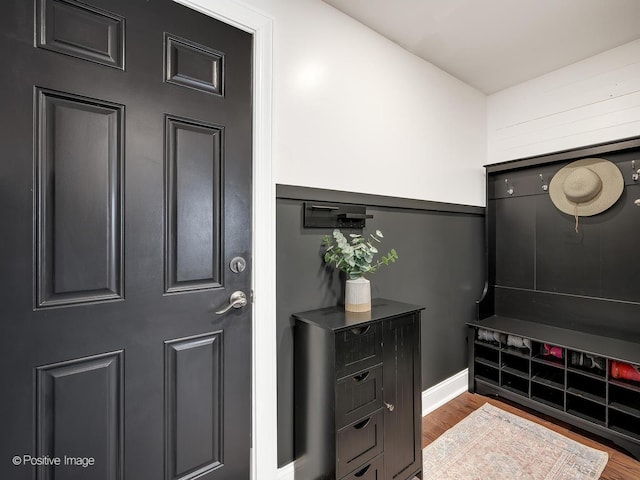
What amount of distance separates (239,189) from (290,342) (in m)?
0.83

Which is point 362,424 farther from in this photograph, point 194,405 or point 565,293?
point 565,293

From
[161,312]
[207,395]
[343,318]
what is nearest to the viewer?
[161,312]

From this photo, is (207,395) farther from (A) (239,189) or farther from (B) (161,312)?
(A) (239,189)

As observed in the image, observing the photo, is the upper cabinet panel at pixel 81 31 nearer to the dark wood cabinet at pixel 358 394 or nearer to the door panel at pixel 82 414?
the door panel at pixel 82 414

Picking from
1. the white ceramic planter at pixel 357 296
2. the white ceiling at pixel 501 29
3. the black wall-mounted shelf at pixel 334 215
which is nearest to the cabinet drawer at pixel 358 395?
the white ceramic planter at pixel 357 296

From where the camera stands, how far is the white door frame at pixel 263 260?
1.47 meters

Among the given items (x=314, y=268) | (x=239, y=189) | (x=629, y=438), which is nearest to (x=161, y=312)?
(x=239, y=189)

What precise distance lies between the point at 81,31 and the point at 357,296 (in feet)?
5.17

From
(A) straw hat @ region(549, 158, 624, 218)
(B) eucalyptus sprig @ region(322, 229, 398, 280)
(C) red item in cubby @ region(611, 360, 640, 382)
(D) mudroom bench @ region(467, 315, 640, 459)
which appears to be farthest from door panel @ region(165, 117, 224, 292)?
(A) straw hat @ region(549, 158, 624, 218)

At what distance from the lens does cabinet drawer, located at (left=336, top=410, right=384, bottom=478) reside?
136cm

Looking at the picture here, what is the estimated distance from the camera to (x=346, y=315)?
1600mm

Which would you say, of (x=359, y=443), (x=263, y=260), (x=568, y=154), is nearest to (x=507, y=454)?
(x=359, y=443)

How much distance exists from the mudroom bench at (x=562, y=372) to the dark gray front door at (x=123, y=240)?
6.56ft

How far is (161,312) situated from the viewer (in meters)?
1.23
